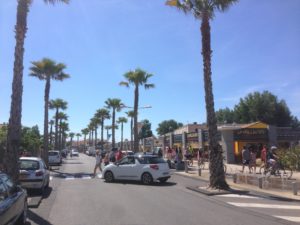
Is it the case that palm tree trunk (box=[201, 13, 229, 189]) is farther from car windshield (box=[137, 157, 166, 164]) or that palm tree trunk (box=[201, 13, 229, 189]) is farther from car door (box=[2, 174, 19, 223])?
car door (box=[2, 174, 19, 223])

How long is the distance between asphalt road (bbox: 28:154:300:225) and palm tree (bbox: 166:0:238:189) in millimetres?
1430

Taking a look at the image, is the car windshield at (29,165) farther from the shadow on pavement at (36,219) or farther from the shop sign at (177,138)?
the shop sign at (177,138)

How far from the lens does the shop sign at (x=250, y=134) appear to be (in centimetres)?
3853

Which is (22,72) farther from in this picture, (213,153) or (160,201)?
(213,153)

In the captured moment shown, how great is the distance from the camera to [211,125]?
59.5 ft

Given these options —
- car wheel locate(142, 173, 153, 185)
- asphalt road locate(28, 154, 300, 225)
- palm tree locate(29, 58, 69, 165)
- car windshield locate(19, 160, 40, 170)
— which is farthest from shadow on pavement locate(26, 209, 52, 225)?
palm tree locate(29, 58, 69, 165)

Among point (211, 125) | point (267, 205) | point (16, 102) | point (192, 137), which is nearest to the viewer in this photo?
point (267, 205)

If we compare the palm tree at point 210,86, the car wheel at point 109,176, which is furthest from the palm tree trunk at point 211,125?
the car wheel at point 109,176

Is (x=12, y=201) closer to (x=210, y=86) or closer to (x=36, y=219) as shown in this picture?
(x=36, y=219)

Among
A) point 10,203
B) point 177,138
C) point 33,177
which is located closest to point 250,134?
point 177,138

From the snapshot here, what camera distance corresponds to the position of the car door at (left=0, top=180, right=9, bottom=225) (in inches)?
282

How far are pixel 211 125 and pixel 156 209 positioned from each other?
6.56 m

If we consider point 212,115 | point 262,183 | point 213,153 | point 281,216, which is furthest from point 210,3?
point 281,216

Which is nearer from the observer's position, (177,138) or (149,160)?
(149,160)
